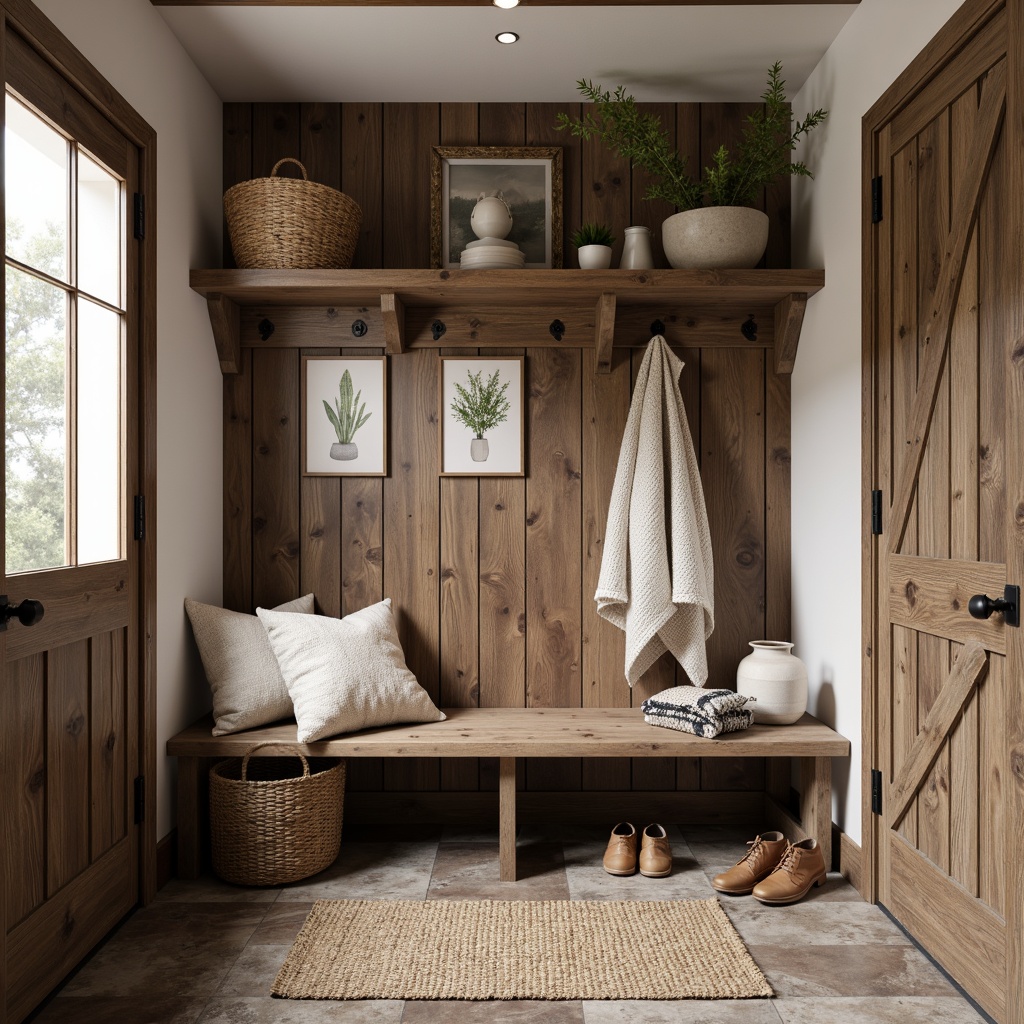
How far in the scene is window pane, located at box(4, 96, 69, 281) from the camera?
1795 millimetres

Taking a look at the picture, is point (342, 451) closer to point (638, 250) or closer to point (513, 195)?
point (513, 195)

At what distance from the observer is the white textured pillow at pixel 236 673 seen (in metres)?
2.63

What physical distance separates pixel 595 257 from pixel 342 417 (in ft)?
3.29

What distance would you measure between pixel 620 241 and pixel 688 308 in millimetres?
330

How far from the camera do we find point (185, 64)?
8.77ft

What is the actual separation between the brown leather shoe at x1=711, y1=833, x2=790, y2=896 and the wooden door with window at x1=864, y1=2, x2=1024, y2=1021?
276 mm

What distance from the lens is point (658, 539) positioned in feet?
9.19

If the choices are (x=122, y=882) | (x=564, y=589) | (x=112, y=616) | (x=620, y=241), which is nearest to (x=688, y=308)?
(x=620, y=241)

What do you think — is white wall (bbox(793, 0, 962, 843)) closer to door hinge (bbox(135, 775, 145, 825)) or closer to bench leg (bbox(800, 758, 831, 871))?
bench leg (bbox(800, 758, 831, 871))

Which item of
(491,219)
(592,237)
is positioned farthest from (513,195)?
(592,237)

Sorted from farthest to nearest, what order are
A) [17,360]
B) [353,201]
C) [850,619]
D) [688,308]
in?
[688,308], [353,201], [850,619], [17,360]

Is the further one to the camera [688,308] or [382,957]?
[688,308]

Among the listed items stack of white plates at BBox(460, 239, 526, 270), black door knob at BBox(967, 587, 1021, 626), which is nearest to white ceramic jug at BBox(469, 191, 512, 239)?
stack of white plates at BBox(460, 239, 526, 270)

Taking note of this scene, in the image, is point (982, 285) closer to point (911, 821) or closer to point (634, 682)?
point (911, 821)
